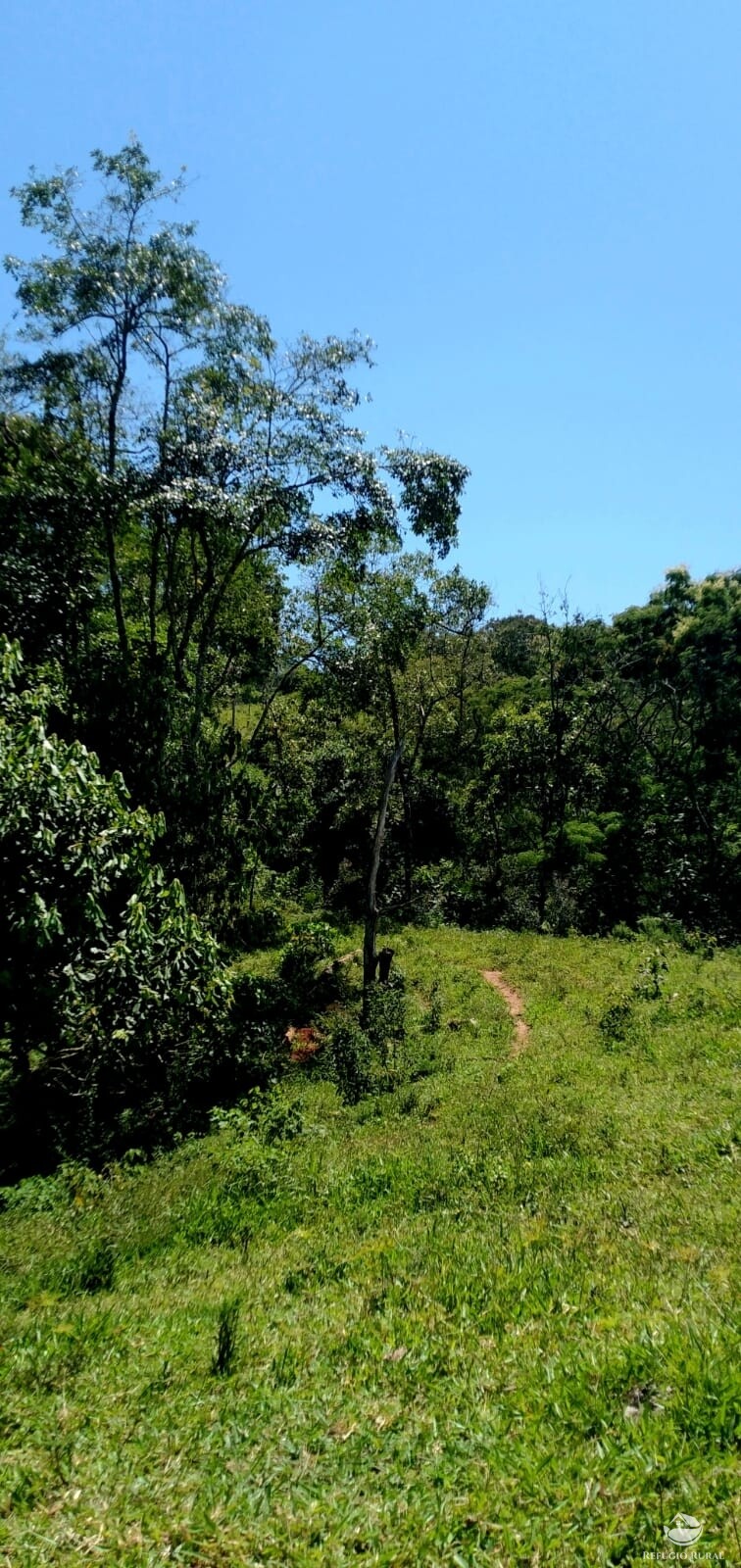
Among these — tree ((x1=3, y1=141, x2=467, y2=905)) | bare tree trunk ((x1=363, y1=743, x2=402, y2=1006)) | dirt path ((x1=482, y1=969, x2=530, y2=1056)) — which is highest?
tree ((x1=3, y1=141, x2=467, y2=905))

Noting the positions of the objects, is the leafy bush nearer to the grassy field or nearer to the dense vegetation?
the dense vegetation

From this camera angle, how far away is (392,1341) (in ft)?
14.9

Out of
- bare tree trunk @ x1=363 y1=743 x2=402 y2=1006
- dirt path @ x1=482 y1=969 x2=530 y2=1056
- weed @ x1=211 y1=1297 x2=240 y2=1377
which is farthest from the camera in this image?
bare tree trunk @ x1=363 y1=743 x2=402 y2=1006

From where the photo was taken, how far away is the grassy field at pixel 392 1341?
10.1ft

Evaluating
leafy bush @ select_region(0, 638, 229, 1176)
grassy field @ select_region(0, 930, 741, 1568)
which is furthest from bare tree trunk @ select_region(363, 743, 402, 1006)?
grassy field @ select_region(0, 930, 741, 1568)

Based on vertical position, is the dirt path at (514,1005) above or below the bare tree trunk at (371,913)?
below

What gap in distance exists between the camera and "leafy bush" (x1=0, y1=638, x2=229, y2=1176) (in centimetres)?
622

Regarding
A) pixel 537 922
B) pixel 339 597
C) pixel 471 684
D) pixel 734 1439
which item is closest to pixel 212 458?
pixel 339 597

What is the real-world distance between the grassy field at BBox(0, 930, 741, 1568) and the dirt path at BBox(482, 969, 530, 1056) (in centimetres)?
299

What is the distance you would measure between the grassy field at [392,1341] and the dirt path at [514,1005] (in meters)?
2.99

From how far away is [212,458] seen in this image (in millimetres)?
10453

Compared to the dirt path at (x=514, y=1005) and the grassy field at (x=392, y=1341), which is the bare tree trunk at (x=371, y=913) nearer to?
the dirt path at (x=514, y=1005)

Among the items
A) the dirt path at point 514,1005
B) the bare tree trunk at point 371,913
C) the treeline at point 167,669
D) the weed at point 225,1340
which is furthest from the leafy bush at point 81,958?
the dirt path at point 514,1005

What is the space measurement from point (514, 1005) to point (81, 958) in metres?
9.87
